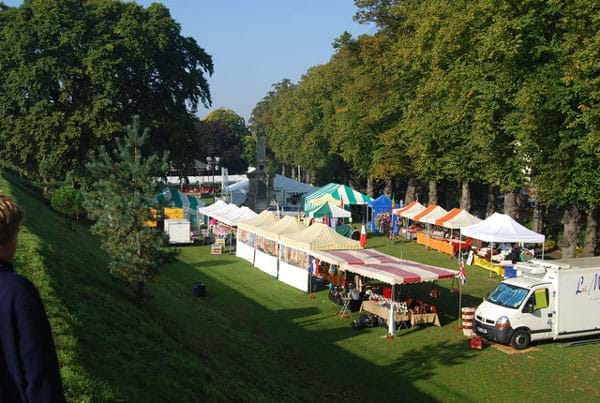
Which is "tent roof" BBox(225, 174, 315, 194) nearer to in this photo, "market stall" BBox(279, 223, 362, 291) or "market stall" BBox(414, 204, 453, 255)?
"market stall" BBox(414, 204, 453, 255)

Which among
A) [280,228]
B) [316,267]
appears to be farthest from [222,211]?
[316,267]

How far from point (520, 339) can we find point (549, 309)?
3.82 ft

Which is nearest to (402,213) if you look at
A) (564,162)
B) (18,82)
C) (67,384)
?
(564,162)

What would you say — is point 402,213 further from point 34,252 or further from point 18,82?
point 34,252

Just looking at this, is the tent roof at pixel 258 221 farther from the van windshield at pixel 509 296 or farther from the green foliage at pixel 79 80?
the van windshield at pixel 509 296

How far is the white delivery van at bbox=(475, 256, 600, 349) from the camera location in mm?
15742

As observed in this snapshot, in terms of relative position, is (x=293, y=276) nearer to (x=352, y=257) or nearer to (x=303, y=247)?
(x=303, y=247)

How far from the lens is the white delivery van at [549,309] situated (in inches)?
620

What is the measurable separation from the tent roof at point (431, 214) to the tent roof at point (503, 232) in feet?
23.3

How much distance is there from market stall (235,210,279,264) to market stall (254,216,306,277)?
2.45ft

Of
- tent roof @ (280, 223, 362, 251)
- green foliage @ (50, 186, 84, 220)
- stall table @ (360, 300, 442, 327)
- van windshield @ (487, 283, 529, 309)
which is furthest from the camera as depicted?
green foliage @ (50, 186, 84, 220)

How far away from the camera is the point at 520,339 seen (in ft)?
51.7

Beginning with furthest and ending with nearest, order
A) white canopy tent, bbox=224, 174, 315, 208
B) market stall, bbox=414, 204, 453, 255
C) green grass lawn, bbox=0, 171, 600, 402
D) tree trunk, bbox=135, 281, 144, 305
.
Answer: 1. white canopy tent, bbox=224, 174, 315, 208
2. market stall, bbox=414, 204, 453, 255
3. tree trunk, bbox=135, 281, 144, 305
4. green grass lawn, bbox=0, 171, 600, 402

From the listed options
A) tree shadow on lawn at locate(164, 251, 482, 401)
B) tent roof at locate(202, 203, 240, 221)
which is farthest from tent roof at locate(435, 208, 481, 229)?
tent roof at locate(202, 203, 240, 221)
